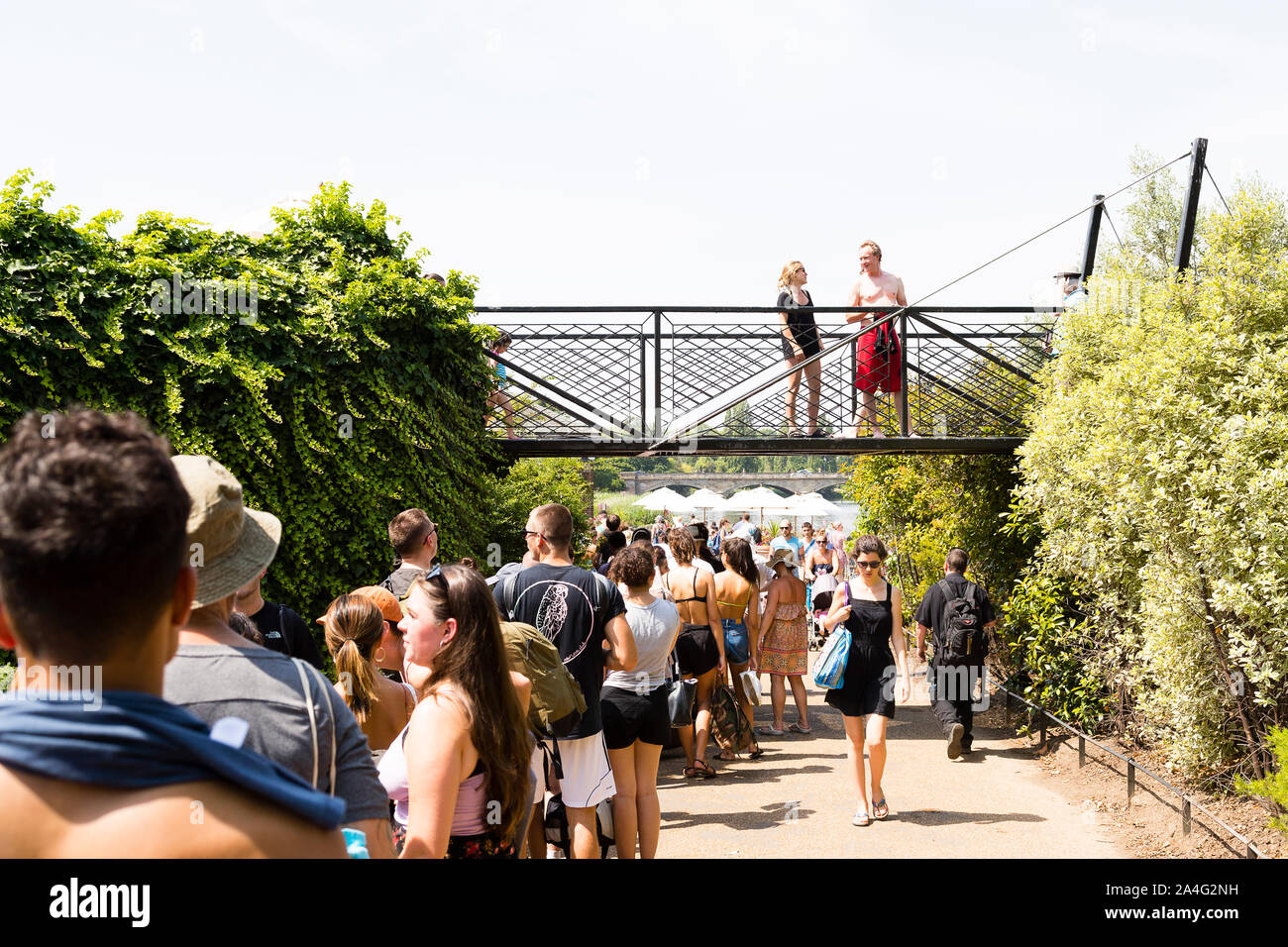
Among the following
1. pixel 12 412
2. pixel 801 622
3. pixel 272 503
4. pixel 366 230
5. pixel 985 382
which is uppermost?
pixel 366 230

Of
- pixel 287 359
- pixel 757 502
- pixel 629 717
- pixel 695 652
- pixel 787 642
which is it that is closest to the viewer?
pixel 629 717

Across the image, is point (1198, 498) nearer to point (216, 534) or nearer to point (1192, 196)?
point (1192, 196)

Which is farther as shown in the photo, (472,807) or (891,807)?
(891,807)

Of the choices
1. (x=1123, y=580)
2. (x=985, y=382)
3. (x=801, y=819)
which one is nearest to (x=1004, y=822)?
(x=801, y=819)

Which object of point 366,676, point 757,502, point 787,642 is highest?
point 757,502

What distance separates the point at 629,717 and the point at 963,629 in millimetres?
4768

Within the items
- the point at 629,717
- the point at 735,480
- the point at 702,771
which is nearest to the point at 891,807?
the point at 702,771

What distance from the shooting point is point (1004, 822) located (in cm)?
684

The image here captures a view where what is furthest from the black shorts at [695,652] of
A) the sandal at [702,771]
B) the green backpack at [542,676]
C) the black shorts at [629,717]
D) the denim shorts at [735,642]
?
the green backpack at [542,676]

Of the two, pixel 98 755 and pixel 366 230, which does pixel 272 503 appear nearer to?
pixel 366 230

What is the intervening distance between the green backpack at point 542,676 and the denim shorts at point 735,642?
4823mm

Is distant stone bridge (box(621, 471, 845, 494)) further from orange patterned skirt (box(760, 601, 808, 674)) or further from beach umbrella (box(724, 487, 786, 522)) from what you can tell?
orange patterned skirt (box(760, 601, 808, 674))

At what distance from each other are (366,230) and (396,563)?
2.91 metres

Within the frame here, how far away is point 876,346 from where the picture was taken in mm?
10461
